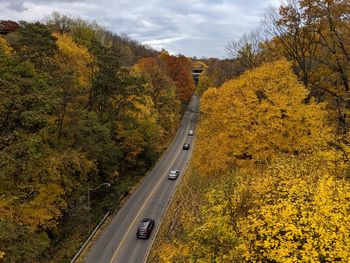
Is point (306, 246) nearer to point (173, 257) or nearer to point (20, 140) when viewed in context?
point (173, 257)

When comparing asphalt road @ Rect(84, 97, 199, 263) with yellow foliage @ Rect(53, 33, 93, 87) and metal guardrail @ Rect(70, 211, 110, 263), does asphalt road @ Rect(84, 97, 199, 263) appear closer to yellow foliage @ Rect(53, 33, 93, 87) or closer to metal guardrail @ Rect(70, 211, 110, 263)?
metal guardrail @ Rect(70, 211, 110, 263)

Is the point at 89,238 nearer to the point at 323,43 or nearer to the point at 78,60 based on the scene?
the point at 78,60

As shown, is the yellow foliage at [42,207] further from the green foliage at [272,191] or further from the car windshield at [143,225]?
the green foliage at [272,191]

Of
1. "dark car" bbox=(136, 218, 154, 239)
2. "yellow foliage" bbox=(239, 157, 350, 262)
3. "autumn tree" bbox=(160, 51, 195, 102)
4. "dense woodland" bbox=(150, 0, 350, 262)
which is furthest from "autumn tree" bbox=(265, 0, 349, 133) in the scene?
"autumn tree" bbox=(160, 51, 195, 102)

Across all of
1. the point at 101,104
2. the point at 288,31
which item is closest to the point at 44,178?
the point at 101,104

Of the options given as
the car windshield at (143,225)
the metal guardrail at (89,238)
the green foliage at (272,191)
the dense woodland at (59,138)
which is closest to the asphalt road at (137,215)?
the metal guardrail at (89,238)

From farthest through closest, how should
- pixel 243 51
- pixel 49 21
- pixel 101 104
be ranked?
pixel 49 21
pixel 243 51
pixel 101 104
